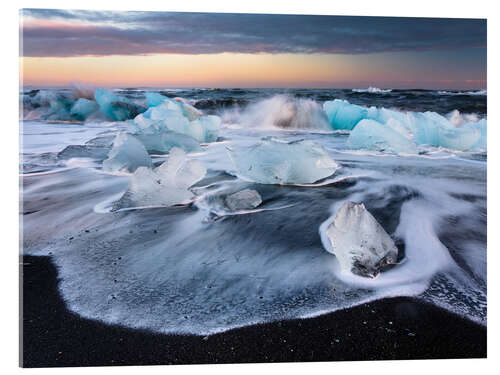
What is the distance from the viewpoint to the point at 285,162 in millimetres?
2262

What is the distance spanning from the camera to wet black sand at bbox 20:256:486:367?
135 cm

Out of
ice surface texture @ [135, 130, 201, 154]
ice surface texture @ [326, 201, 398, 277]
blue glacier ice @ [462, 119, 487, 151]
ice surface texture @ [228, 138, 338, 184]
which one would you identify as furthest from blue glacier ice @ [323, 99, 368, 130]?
ice surface texture @ [326, 201, 398, 277]

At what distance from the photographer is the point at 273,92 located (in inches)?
99.6

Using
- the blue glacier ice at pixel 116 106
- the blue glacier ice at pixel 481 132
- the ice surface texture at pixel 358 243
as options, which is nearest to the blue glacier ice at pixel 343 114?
the blue glacier ice at pixel 481 132

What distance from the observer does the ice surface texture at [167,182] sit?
6.61 ft

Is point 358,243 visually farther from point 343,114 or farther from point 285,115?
point 285,115

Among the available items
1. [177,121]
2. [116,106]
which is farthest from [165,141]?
[116,106]

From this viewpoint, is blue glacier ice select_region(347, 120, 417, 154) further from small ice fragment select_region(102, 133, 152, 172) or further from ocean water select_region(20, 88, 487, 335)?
small ice fragment select_region(102, 133, 152, 172)

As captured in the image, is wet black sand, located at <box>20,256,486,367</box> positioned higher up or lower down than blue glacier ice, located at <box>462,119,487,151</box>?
lower down

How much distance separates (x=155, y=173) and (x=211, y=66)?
74 cm

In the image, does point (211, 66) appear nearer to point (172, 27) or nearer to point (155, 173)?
point (172, 27)

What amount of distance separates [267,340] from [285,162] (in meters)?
1.13

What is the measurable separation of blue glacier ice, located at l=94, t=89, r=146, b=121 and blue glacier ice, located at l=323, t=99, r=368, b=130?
1.28 m
